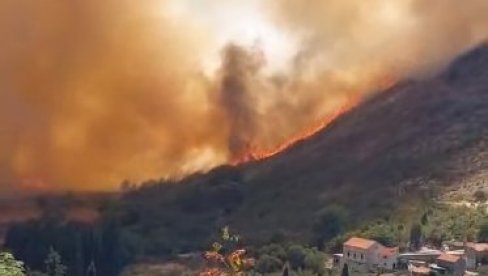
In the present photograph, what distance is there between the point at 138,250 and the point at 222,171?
10265 mm

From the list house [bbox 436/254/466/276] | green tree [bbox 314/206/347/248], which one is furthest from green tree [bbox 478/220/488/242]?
green tree [bbox 314/206/347/248]

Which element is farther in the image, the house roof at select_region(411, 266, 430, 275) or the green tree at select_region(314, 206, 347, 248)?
the green tree at select_region(314, 206, 347, 248)

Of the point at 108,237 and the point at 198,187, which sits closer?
the point at 108,237

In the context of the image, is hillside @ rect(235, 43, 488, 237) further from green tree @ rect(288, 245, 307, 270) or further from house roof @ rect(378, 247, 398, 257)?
house roof @ rect(378, 247, 398, 257)

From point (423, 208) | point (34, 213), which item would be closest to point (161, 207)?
point (34, 213)

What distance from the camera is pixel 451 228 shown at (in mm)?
50625

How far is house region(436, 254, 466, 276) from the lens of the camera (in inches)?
1751

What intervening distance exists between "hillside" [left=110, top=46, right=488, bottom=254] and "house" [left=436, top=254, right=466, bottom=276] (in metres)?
7.83

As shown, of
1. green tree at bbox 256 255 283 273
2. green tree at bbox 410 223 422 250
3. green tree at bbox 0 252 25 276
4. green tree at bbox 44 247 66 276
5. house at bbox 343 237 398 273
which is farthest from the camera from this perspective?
green tree at bbox 44 247 66 276

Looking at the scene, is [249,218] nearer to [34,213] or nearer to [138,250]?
[138,250]

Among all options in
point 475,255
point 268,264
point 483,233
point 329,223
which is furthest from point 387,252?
point 329,223

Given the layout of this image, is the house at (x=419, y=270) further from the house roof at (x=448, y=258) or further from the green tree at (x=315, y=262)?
the green tree at (x=315, y=262)

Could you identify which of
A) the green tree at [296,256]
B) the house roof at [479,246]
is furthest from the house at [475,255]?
the green tree at [296,256]

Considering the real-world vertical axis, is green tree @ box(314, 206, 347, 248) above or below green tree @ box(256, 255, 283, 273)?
above
